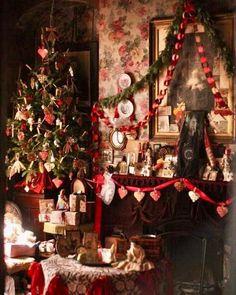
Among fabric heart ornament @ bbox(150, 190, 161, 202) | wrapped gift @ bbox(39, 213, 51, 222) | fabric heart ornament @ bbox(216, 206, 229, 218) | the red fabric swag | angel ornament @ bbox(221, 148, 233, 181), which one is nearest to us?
the red fabric swag

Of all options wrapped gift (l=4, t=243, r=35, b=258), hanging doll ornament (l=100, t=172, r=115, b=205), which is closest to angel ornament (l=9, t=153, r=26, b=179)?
wrapped gift (l=4, t=243, r=35, b=258)

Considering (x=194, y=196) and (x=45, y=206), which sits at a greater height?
(x=194, y=196)

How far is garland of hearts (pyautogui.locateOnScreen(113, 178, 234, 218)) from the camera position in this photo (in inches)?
194

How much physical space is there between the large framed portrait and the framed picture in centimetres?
89

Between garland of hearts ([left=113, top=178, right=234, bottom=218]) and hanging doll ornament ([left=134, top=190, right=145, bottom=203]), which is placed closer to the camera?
garland of hearts ([left=113, top=178, right=234, bottom=218])

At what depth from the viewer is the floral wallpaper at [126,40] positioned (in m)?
5.57

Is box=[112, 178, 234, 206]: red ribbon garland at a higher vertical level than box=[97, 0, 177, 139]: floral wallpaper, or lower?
lower

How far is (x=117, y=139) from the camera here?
18.9 ft

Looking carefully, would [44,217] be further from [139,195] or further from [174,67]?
[174,67]

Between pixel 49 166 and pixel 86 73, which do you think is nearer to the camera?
pixel 49 166

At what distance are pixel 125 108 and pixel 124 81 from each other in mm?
302

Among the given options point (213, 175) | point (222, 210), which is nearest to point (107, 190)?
point (213, 175)

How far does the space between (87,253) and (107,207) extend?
→ 1501mm

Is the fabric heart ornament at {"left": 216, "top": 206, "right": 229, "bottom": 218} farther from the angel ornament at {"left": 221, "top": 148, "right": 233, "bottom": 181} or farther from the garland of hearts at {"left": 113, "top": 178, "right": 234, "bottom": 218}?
the angel ornament at {"left": 221, "top": 148, "right": 233, "bottom": 181}
